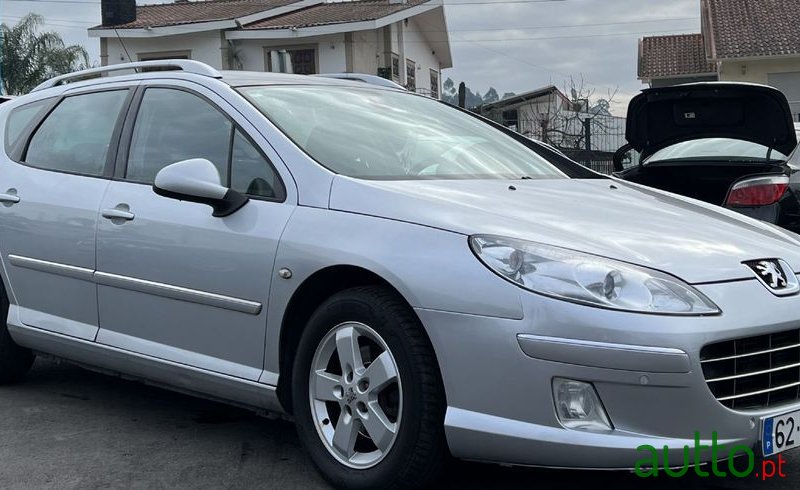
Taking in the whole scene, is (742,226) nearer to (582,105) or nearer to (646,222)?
(646,222)

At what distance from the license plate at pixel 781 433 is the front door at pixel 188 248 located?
1781 millimetres

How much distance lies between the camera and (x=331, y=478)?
11.1 feet

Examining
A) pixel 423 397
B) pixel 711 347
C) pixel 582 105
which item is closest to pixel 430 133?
pixel 423 397

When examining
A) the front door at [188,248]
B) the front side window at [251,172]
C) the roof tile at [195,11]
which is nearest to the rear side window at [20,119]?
the front door at [188,248]

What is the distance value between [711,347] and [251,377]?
173 cm

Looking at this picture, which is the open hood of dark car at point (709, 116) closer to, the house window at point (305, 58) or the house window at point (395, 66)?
the house window at point (305, 58)

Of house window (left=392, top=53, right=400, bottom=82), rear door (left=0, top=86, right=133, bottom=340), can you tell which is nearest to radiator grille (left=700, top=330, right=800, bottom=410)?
rear door (left=0, top=86, right=133, bottom=340)

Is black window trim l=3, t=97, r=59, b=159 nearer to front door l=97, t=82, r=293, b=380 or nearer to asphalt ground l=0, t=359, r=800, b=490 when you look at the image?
front door l=97, t=82, r=293, b=380

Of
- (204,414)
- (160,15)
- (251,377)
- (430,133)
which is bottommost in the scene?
(204,414)

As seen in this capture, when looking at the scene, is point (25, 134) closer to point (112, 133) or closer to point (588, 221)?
point (112, 133)

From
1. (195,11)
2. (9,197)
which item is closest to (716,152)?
(9,197)

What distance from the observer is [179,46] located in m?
27.8

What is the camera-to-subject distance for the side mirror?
12.0 ft

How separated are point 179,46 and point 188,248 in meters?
25.3
